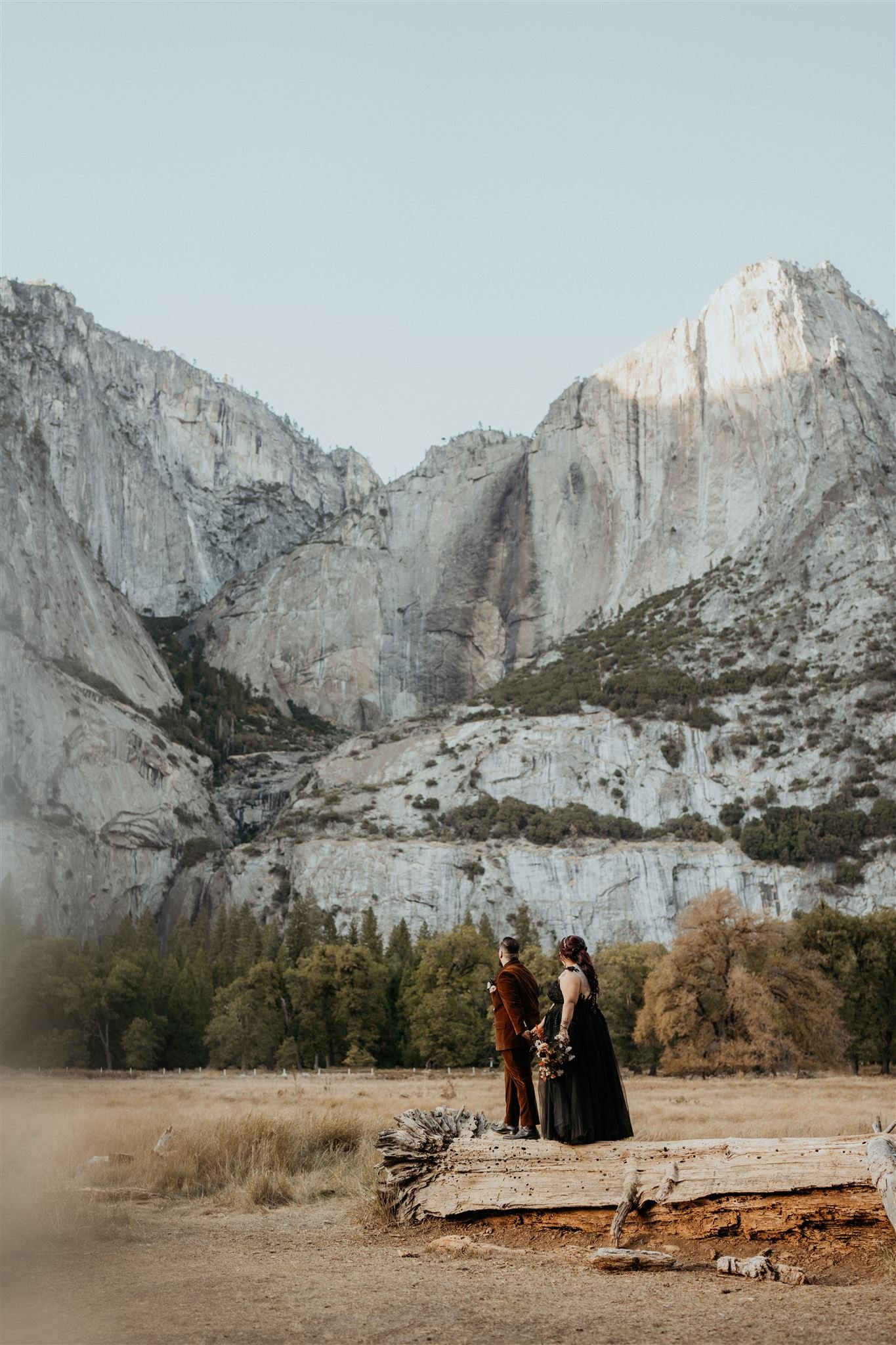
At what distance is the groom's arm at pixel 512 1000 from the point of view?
1322 centimetres

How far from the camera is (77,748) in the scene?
335 feet

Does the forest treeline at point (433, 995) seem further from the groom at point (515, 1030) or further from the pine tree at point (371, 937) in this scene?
the groom at point (515, 1030)

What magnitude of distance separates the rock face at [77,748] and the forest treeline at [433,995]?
36.0 ft

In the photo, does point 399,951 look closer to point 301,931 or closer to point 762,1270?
point 301,931

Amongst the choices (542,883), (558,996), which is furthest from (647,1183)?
(542,883)

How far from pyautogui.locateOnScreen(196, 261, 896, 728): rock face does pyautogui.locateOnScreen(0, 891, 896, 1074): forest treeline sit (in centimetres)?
6469

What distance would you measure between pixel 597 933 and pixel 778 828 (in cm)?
1687

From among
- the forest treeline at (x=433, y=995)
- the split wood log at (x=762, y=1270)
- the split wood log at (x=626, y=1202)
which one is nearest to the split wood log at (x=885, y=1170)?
the split wood log at (x=762, y=1270)

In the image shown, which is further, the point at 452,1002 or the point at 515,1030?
the point at 452,1002

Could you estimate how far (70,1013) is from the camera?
6097cm

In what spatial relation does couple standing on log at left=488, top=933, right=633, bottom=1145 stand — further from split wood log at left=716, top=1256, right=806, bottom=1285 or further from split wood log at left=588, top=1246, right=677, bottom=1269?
split wood log at left=716, top=1256, right=806, bottom=1285

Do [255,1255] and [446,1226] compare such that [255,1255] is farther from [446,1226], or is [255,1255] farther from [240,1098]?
[240,1098]

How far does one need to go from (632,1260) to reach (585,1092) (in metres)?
1.85

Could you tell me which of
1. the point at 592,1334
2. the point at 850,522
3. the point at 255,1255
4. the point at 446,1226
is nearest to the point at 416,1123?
the point at 446,1226
